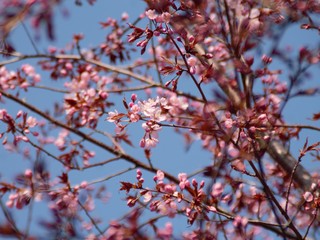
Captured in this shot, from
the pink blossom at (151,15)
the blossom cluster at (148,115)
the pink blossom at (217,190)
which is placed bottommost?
the pink blossom at (217,190)

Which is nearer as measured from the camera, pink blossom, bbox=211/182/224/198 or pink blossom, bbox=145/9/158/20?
pink blossom, bbox=145/9/158/20

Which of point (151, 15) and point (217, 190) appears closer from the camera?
point (151, 15)

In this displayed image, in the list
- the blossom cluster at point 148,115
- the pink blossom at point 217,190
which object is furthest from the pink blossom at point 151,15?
the pink blossom at point 217,190

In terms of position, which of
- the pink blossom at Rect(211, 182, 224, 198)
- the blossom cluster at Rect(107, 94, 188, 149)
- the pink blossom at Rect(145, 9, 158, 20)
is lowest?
the pink blossom at Rect(211, 182, 224, 198)

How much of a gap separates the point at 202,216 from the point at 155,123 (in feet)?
2.03

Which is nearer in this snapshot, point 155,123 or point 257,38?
point 257,38

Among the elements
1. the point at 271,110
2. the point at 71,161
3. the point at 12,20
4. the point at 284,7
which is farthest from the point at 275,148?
the point at 12,20

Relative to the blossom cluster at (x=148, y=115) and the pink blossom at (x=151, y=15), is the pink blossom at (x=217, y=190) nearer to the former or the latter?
the blossom cluster at (x=148, y=115)

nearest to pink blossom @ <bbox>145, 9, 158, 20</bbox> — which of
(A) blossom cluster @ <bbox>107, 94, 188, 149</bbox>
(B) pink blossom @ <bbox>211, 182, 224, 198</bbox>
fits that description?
(A) blossom cluster @ <bbox>107, 94, 188, 149</bbox>

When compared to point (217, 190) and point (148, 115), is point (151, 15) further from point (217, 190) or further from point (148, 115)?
point (217, 190)

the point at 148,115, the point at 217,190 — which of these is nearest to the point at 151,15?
the point at 148,115

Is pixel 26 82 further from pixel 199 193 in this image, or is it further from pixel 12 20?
pixel 12 20

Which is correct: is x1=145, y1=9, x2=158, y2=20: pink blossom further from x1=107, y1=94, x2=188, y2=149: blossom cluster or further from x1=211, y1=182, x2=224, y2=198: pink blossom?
x1=211, y1=182, x2=224, y2=198: pink blossom

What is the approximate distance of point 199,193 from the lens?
2162 millimetres
